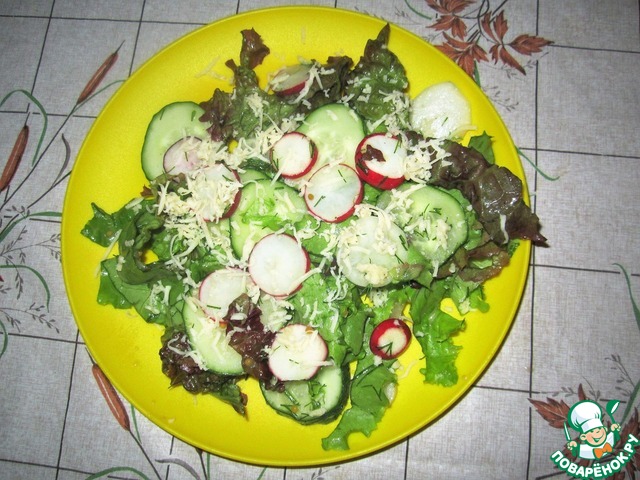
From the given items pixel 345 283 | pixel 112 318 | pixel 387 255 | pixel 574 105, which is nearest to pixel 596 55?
pixel 574 105

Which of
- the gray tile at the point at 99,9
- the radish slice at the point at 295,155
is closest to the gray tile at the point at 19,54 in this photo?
the gray tile at the point at 99,9

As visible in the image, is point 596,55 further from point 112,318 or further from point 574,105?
point 112,318

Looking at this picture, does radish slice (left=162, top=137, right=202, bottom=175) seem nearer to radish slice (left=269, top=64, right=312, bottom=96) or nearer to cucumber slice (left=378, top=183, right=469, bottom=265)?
radish slice (left=269, top=64, right=312, bottom=96)

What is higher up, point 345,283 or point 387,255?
point 387,255

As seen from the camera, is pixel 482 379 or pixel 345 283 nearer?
pixel 345 283

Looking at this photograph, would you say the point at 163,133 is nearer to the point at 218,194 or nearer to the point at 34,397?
the point at 218,194

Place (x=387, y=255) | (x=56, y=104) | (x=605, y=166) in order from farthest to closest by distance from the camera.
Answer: (x=56, y=104), (x=605, y=166), (x=387, y=255)
